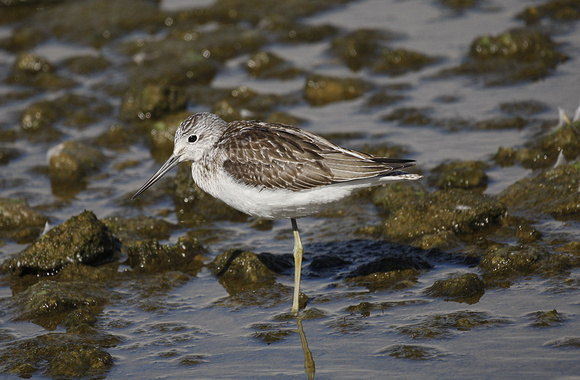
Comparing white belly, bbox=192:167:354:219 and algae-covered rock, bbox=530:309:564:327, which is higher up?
white belly, bbox=192:167:354:219

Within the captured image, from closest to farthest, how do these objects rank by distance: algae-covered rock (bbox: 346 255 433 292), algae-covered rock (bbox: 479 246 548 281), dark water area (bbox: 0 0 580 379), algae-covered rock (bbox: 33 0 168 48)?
dark water area (bbox: 0 0 580 379) → algae-covered rock (bbox: 479 246 548 281) → algae-covered rock (bbox: 346 255 433 292) → algae-covered rock (bbox: 33 0 168 48)

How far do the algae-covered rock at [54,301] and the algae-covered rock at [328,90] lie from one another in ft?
20.3

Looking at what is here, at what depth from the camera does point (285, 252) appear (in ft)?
30.3

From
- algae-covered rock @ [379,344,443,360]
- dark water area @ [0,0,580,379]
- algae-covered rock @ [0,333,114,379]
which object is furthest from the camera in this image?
dark water area @ [0,0,580,379]

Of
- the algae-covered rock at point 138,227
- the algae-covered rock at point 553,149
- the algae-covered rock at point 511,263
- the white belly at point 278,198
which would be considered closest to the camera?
the white belly at point 278,198

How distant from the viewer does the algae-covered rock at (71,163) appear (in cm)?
1172

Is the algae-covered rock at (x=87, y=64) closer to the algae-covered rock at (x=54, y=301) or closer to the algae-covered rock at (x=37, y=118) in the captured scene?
the algae-covered rock at (x=37, y=118)


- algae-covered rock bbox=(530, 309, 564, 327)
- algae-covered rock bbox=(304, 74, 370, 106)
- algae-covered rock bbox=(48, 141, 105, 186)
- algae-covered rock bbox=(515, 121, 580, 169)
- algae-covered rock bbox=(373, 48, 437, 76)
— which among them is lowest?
algae-covered rock bbox=(530, 309, 564, 327)

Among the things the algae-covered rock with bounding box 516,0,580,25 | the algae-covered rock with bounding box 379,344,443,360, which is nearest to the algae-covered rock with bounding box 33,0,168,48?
the algae-covered rock with bounding box 516,0,580,25

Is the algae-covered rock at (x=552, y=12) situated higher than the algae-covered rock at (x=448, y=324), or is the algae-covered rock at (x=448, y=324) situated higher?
the algae-covered rock at (x=552, y=12)

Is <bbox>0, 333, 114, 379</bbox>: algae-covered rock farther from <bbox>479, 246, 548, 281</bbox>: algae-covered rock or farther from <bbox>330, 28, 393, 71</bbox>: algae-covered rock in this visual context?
<bbox>330, 28, 393, 71</bbox>: algae-covered rock

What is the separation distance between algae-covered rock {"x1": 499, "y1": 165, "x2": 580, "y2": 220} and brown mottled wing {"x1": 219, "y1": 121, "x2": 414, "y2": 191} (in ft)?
8.22

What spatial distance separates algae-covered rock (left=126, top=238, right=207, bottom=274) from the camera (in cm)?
899

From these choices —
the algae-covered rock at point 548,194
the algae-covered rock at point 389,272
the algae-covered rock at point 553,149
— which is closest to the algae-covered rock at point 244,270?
the algae-covered rock at point 389,272
